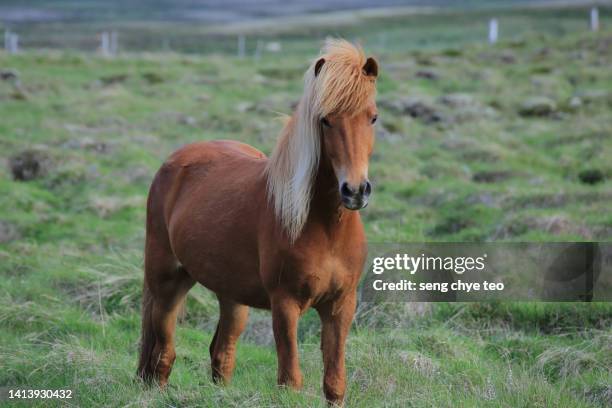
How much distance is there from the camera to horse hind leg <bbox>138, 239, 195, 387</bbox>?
19.0 feet

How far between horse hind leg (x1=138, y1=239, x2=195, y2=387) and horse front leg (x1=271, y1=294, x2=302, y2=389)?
1438 mm

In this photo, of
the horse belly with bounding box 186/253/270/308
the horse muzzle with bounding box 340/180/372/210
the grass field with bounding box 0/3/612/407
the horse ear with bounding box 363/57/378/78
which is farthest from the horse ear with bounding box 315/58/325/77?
the grass field with bounding box 0/3/612/407

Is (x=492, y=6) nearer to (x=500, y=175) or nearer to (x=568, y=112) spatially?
(x=568, y=112)

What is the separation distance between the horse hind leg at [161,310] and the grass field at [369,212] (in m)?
0.18

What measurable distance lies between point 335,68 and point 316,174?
59cm

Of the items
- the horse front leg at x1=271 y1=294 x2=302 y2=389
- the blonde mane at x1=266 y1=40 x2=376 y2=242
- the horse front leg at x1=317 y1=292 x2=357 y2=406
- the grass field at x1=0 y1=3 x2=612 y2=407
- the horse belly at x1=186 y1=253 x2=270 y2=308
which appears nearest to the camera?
the blonde mane at x1=266 y1=40 x2=376 y2=242

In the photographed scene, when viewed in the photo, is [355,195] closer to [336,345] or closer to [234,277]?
[336,345]

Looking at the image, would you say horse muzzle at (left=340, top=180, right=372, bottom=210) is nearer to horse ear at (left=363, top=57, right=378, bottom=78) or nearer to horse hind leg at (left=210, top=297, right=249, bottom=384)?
horse ear at (left=363, top=57, right=378, bottom=78)

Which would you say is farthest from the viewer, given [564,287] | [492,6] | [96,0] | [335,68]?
[96,0]

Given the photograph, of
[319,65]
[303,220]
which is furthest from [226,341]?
[319,65]

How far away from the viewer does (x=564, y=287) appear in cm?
737

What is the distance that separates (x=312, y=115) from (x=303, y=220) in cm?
57

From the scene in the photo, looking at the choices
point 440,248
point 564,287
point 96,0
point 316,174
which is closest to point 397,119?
point 440,248

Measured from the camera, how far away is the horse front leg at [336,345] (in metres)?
4.65
